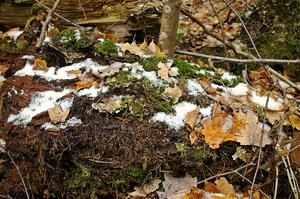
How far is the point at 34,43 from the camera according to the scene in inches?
141

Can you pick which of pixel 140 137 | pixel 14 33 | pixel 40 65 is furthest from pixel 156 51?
pixel 14 33

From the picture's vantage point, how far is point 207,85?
3.13 m

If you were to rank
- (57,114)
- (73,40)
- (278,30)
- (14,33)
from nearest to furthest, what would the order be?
(57,114)
(73,40)
(14,33)
(278,30)

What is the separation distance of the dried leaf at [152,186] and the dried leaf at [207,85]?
824 millimetres

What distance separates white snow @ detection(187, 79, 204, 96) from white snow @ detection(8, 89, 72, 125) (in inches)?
35.6

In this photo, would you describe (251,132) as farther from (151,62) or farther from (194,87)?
(151,62)

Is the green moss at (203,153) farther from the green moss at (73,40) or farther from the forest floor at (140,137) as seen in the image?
the green moss at (73,40)

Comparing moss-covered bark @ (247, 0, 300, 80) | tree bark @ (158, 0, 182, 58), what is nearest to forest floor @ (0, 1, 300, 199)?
tree bark @ (158, 0, 182, 58)

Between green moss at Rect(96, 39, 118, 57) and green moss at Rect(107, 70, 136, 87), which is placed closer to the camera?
green moss at Rect(107, 70, 136, 87)

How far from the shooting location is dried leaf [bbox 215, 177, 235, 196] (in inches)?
103

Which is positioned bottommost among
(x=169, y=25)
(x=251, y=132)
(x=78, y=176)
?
(x=78, y=176)

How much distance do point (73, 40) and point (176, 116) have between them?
46.1 inches

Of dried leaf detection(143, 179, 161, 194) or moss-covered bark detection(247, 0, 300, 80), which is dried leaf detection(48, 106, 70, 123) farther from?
moss-covered bark detection(247, 0, 300, 80)

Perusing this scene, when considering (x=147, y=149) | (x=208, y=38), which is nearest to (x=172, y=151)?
(x=147, y=149)
